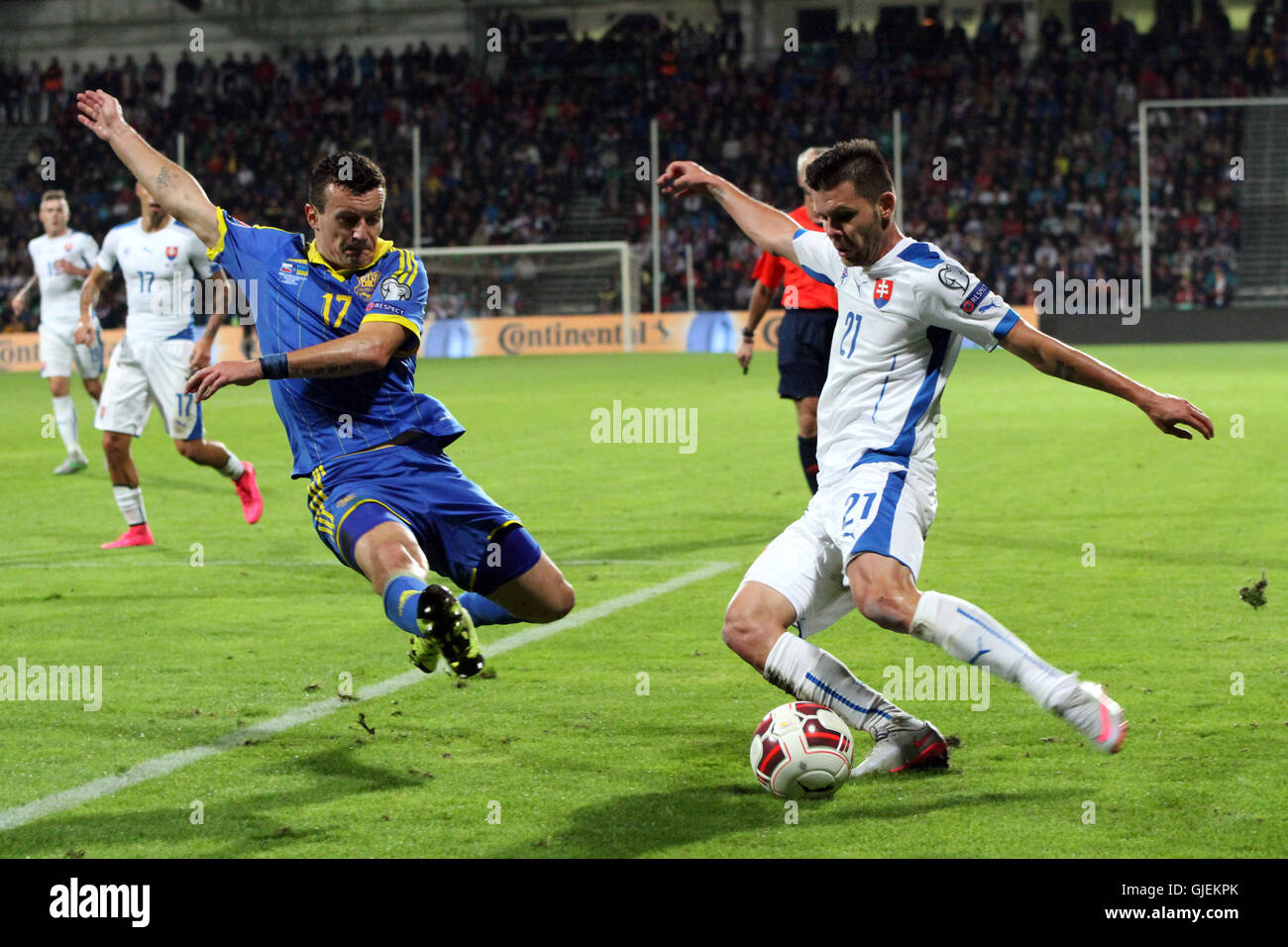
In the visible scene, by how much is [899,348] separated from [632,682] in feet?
6.00

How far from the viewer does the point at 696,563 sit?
887 centimetres

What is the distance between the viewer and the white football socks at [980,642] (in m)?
4.28

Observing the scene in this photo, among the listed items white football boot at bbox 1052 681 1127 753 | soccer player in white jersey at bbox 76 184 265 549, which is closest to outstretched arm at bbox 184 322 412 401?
white football boot at bbox 1052 681 1127 753

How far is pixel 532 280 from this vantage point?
1359 inches

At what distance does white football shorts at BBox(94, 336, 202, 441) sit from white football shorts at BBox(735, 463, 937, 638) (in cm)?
603

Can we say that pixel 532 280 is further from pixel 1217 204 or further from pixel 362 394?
pixel 362 394

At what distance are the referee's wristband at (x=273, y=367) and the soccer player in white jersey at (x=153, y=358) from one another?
17.8 ft

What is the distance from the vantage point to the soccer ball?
4.46m

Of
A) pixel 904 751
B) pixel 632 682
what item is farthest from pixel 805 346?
pixel 904 751

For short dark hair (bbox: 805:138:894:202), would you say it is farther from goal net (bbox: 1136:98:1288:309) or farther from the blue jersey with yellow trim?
goal net (bbox: 1136:98:1288:309)

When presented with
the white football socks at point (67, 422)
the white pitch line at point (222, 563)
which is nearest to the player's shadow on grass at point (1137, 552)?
the white pitch line at point (222, 563)

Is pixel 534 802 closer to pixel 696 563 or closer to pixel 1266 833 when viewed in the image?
pixel 1266 833

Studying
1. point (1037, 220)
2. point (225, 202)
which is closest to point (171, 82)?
point (225, 202)

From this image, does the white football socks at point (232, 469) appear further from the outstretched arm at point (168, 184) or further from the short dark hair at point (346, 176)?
the short dark hair at point (346, 176)
